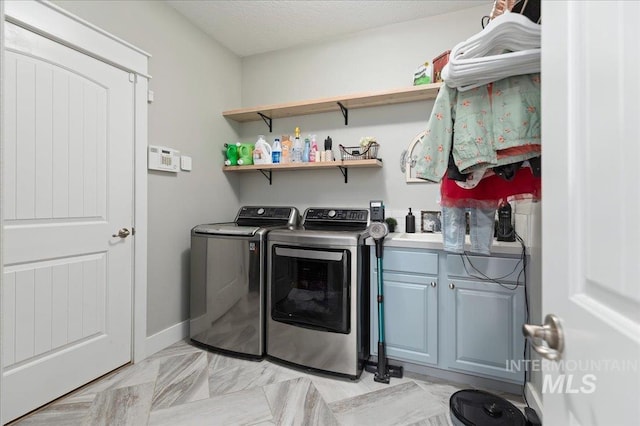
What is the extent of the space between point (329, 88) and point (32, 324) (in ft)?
8.76

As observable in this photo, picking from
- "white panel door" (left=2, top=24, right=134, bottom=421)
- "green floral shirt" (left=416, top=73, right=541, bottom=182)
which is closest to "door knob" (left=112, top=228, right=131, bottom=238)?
"white panel door" (left=2, top=24, right=134, bottom=421)

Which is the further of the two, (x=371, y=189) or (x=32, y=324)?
(x=371, y=189)

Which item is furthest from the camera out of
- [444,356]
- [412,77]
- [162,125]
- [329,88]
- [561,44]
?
[329,88]

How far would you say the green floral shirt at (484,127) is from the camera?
1047mm

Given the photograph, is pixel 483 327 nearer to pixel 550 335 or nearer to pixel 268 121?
pixel 550 335

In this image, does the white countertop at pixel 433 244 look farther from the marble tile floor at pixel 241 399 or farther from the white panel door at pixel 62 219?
the white panel door at pixel 62 219

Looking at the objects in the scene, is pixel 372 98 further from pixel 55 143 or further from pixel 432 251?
pixel 55 143

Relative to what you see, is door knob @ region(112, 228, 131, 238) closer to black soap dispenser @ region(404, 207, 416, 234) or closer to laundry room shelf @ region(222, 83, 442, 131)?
laundry room shelf @ region(222, 83, 442, 131)

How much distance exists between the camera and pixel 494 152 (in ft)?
3.62

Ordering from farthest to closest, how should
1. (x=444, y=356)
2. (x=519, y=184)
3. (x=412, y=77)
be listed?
(x=412, y=77) → (x=444, y=356) → (x=519, y=184)

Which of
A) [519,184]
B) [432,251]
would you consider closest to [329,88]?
[432,251]

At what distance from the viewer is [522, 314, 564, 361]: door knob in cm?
53

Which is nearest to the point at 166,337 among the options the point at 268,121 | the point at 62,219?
the point at 62,219

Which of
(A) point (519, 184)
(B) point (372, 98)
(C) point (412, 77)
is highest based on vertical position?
(C) point (412, 77)
